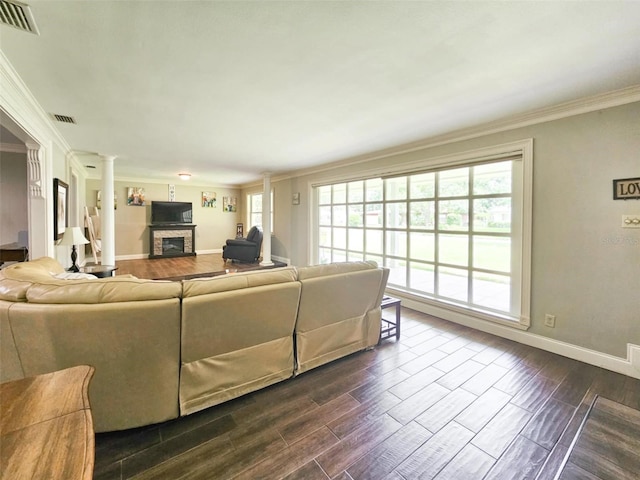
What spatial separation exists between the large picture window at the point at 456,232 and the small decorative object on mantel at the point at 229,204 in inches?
214

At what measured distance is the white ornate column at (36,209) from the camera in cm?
295

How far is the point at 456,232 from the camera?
3488mm

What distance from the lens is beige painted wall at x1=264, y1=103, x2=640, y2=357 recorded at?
2.28 metres

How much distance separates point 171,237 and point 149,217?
795mm

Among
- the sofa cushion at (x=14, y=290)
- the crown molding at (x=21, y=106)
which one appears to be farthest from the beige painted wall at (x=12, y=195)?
the sofa cushion at (x=14, y=290)

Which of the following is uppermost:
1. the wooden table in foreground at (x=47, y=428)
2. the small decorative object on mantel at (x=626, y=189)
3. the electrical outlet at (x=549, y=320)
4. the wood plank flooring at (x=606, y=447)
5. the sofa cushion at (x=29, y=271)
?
the small decorative object on mantel at (x=626, y=189)

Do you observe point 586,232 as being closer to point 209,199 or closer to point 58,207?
point 58,207

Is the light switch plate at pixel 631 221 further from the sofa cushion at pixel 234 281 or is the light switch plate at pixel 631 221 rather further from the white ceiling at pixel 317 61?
the sofa cushion at pixel 234 281

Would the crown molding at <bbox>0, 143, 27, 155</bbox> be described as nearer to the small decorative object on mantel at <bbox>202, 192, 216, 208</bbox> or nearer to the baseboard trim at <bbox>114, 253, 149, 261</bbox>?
the baseboard trim at <bbox>114, 253, 149, 261</bbox>

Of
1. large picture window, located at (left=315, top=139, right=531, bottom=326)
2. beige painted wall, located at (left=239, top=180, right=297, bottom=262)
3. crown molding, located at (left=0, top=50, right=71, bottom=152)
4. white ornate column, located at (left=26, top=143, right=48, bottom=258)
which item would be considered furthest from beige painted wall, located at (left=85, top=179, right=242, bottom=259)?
large picture window, located at (left=315, top=139, right=531, bottom=326)

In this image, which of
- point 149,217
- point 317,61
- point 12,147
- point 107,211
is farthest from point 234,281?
point 149,217

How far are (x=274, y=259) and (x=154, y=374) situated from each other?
5.54m

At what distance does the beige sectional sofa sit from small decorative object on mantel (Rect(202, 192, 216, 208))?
6717 millimetres

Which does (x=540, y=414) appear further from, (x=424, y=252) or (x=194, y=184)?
(x=194, y=184)
